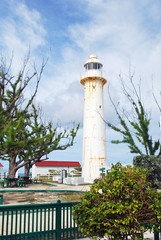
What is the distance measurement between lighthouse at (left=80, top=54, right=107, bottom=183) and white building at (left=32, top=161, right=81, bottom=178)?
68.3 feet

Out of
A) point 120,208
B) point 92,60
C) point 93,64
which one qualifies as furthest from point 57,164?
point 120,208

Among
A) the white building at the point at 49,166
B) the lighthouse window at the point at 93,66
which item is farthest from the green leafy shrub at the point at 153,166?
the white building at the point at 49,166

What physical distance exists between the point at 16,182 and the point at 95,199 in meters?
19.3

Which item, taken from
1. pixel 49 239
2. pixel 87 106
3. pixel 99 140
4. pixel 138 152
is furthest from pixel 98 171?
pixel 49 239

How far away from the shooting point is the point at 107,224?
4.44m

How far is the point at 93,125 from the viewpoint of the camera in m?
26.8

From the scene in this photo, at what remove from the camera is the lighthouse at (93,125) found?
85.6 ft

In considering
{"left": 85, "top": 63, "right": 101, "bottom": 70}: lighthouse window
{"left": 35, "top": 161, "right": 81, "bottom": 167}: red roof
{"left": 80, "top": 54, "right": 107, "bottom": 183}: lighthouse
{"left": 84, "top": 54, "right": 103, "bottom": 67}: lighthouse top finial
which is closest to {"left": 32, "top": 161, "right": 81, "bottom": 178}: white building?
{"left": 35, "top": 161, "right": 81, "bottom": 167}: red roof

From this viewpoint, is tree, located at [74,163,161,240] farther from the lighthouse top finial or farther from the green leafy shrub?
the lighthouse top finial

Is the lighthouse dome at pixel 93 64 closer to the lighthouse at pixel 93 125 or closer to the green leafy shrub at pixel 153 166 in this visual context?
the lighthouse at pixel 93 125

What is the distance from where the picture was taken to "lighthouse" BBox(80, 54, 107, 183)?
85.6 feet

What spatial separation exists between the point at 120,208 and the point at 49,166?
44.7 m

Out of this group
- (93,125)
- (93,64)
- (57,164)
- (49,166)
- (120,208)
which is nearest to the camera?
(120,208)

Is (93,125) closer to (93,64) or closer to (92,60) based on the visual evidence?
(93,64)
